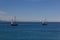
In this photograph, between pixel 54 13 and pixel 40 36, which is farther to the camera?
pixel 40 36

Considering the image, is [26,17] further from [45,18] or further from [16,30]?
[16,30]

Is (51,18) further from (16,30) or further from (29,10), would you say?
(16,30)

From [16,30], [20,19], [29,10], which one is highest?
[29,10]

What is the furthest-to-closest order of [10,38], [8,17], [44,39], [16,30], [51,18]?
[16,30] < [44,39] < [10,38] < [51,18] < [8,17]

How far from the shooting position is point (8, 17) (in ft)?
8.63

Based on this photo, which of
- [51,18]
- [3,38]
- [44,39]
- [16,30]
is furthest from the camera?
[16,30]

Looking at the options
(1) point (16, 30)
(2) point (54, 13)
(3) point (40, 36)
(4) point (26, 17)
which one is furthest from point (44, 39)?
(4) point (26, 17)

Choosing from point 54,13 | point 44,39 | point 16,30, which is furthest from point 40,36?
point 54,13

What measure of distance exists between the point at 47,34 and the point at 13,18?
2937mm

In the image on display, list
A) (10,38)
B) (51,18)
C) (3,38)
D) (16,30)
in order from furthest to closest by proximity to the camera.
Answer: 1. (16,30)
2. (3,38)
3. (10,38)
4. (51,18)

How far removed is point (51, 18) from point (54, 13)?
0.22m

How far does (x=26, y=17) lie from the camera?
106 inches

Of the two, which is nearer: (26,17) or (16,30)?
(26,17)

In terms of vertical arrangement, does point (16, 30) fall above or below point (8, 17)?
below
